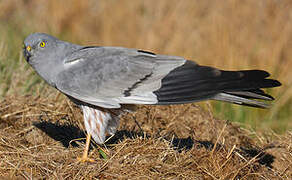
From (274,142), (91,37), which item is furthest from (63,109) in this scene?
(91,37)

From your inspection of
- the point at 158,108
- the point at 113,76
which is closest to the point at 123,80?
the point at 113,76

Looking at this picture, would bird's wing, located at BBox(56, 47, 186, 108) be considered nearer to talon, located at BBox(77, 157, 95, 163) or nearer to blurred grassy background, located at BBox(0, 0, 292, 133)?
talon, located at BBox(77, 157, 95, 163)

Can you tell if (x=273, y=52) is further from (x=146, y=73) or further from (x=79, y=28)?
(x=79, y=28)

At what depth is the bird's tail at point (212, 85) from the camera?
3596mm

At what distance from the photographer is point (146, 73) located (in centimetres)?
400

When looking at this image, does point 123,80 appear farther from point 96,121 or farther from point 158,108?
point 158,108

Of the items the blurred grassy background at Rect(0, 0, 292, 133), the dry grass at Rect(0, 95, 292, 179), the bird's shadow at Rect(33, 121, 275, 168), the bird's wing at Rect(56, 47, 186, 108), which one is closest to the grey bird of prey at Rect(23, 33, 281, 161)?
the bird's wing at Rect(56, 47, 186, 108)

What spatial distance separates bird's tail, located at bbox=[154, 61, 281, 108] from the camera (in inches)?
142

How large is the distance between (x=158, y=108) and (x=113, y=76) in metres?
1.46

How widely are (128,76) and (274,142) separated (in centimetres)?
192

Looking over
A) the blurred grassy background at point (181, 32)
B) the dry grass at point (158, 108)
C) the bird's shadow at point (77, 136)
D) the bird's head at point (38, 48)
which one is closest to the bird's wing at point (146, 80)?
the bird's head at point (38, 48)

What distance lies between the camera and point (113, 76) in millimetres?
4039

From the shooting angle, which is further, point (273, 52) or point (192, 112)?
point (273, 52)

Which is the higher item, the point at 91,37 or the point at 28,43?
the point at 28,43
